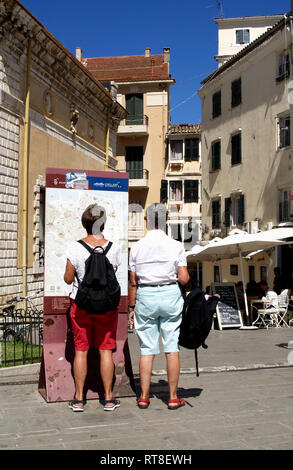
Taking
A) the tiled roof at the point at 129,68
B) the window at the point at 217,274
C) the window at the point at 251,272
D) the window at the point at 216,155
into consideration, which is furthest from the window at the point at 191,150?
the window at the point at 251,272

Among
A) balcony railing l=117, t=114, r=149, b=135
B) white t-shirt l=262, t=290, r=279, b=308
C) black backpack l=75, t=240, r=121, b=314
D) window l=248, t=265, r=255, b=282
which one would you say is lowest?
white t-shirt l=262, t=290, r=279, b=308

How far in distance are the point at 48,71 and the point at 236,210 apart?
39.8ft

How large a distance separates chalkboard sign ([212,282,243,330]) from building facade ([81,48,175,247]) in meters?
23.7

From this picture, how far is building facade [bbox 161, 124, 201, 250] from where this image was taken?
130 feet

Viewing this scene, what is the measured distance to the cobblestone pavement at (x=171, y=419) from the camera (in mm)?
4410

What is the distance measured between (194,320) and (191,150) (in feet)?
115

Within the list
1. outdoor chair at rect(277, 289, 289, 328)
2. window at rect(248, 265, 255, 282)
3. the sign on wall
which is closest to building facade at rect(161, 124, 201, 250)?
window at rect(248, 265, 255, 282)

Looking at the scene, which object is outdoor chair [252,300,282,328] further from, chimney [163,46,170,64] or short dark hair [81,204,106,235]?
chimney [163,46,170,64]

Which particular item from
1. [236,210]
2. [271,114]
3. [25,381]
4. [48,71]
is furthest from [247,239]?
[236,210]

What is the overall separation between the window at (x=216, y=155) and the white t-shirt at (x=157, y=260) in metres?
22.6

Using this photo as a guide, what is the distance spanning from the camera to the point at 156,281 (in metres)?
5.58

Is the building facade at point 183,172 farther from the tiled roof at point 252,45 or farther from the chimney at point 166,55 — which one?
the tiled roof at point 252,45

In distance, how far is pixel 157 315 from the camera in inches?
220

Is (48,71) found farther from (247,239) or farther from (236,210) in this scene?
(236,210)
